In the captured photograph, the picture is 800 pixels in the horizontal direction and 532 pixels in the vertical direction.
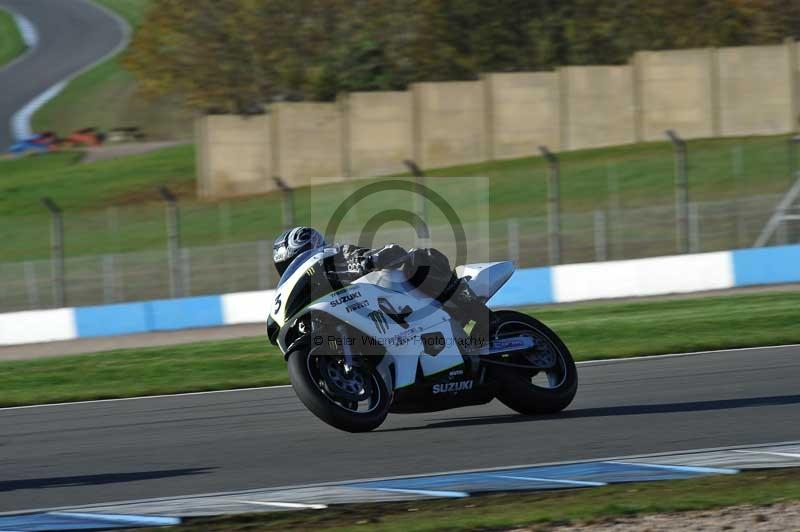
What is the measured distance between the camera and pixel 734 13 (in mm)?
43969

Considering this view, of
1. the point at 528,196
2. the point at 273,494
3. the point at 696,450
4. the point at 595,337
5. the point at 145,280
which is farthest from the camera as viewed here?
the point at 528,196

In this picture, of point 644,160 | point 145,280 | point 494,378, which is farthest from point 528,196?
point 494,378

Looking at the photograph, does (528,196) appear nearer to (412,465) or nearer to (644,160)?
(644,160)

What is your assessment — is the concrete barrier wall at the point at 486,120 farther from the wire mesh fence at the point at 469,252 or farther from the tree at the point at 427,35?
the wire mesh fence at the point at 469,252

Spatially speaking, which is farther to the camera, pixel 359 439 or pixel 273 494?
pixel 359 439

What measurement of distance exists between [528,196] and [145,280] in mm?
11082

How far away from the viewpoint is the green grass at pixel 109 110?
174ft

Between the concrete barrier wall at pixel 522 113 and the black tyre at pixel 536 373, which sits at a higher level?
the concrete barrier wall at pixel 522 113

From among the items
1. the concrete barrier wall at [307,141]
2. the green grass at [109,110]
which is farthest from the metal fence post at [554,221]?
the green grass at [109,110]

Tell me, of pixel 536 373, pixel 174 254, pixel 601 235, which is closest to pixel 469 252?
pixel 601 235

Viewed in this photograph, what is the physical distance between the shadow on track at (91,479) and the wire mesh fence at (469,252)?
14102 mm

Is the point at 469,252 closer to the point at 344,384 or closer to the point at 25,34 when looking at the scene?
the point at 344,384

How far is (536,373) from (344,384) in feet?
4.95

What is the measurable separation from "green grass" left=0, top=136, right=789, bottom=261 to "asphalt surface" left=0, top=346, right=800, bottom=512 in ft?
40.7
